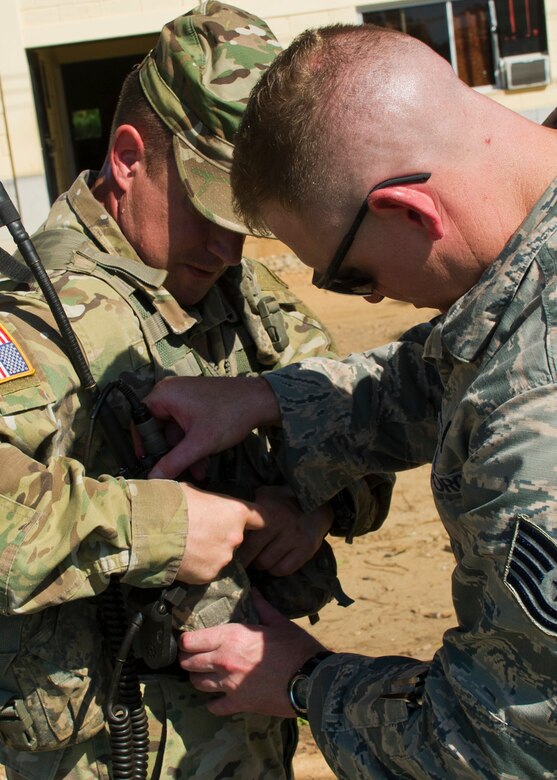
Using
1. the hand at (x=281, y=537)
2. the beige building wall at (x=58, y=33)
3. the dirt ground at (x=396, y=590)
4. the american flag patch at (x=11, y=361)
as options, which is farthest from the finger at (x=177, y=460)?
the beige building wall at (x=58, y=33)

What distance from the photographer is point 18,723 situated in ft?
7.27

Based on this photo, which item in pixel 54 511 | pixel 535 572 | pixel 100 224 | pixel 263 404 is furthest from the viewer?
pixel 100 224

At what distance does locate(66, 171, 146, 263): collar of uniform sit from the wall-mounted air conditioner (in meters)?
11.3

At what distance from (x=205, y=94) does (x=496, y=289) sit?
1095mm

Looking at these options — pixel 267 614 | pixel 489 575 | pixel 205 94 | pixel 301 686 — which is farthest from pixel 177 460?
pixel 205 94

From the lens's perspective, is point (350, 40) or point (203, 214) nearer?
point (350, 40)

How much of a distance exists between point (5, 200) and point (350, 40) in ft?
2.77

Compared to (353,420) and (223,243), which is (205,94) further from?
(353,420)

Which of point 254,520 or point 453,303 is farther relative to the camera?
point 254,520

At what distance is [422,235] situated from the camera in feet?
6.01

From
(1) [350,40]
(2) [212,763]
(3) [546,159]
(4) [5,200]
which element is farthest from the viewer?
(2) [212,763]

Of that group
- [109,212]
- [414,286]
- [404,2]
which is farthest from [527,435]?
[404,2]

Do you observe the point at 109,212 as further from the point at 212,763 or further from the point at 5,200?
the point at 212,763

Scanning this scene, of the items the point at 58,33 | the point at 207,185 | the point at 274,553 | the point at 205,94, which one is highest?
the point at 58,33
